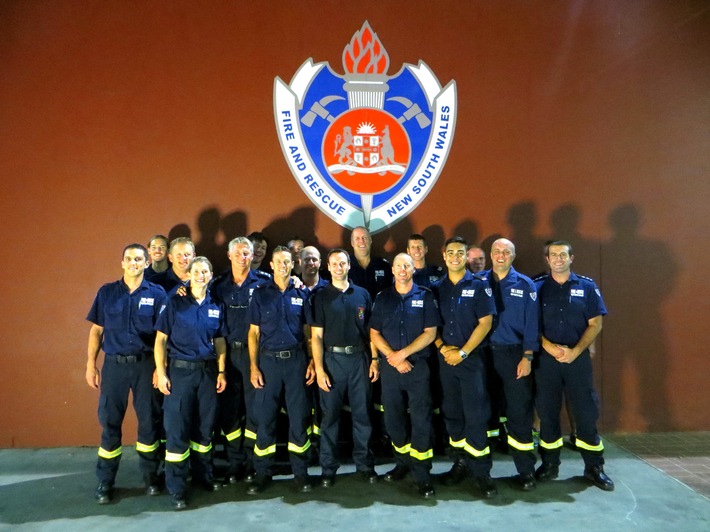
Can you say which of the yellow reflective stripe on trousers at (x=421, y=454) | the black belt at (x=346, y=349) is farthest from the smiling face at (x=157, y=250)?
the yellow reflective stripe on trousers at (x=421, y=454)

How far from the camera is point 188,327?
3590 millimetres

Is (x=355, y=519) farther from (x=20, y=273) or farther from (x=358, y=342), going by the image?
(x=20, y=273)

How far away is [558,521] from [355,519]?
1.32 meters

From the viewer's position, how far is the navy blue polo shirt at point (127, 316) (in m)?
3.67

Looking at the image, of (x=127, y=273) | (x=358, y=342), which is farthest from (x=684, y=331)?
(x=127, y=273)

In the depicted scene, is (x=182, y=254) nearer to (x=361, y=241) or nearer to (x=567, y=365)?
(x=361, y=241)

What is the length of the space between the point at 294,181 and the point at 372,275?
127cm

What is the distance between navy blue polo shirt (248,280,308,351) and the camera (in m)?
3.76

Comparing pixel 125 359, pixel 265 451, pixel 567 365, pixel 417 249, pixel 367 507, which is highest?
pixel 417 249

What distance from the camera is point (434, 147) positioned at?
199 inches

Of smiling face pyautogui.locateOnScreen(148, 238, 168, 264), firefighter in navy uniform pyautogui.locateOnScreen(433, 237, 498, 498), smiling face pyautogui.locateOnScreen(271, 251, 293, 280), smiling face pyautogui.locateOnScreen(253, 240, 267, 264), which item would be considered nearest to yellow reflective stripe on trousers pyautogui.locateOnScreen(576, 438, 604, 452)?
firefighter in navy uniform pyautogui.locateOnScreen(433, 237, 498, 498)

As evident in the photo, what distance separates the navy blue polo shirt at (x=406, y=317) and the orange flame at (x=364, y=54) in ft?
8.07

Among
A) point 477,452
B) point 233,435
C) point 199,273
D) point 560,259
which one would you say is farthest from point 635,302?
point 199,273

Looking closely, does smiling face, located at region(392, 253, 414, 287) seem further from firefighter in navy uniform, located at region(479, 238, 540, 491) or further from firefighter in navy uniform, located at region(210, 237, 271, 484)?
firefighter in navy uniform, located at region(210, 237, 271, 484)
